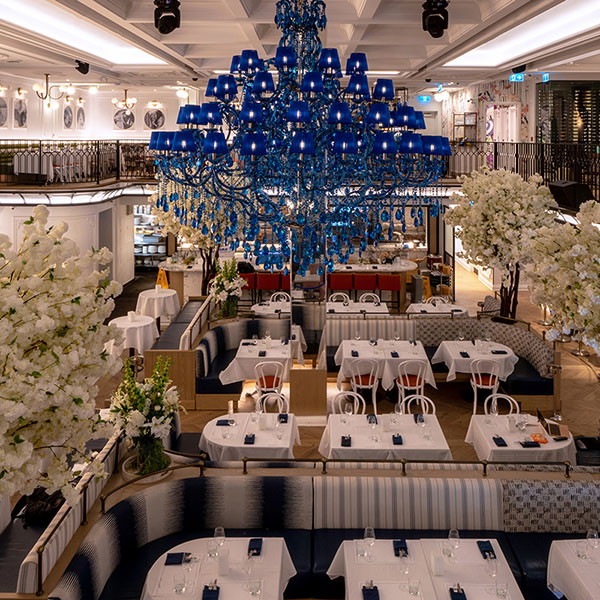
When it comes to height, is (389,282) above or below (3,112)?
below

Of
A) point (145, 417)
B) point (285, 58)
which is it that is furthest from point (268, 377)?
point (285, 58)

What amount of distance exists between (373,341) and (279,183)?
4136 millimetres

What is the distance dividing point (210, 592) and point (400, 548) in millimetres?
1318

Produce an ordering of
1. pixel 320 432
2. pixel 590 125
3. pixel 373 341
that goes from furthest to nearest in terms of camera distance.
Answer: pixel 590 125 < pixel 373 341 < pixel 320 432

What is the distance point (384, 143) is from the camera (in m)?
5.84

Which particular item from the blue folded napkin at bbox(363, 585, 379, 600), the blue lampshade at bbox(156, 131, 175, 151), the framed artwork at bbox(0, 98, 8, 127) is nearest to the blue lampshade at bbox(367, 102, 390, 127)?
the blue lampshade at bbox(156, 131, 175, 151)

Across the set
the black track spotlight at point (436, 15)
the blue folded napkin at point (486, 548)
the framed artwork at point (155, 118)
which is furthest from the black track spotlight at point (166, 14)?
the framed artwork at point (155, 118)

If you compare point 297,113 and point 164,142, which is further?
point 164,142

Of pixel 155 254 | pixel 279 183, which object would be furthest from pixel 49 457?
pixel 155 254

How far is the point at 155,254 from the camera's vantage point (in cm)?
2230

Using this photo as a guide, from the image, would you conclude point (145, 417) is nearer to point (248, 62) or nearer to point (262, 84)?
point (262, 84)

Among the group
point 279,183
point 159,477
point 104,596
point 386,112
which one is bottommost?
point 104,596

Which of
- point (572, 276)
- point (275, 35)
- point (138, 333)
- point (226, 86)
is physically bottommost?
point (138, 333)

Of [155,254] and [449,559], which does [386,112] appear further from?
[155,254]
